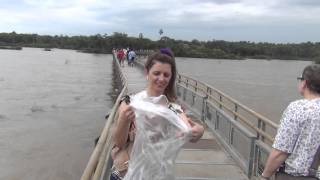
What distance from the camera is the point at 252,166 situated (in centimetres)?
891

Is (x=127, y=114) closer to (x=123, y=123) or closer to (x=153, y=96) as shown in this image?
(x=123, y=123)

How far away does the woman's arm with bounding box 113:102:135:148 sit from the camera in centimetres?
374

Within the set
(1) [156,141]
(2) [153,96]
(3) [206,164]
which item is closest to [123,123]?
(1) [156,141]

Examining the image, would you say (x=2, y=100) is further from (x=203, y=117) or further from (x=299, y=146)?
(x=299, y=146)

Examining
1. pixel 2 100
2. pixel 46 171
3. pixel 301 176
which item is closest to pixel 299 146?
pixel 301 176

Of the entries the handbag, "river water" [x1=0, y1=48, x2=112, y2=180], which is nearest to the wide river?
"river water" [x1=0, y1=48, x2=112, y2=180]

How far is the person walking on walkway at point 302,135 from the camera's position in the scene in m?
4.35

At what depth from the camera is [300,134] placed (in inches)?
173

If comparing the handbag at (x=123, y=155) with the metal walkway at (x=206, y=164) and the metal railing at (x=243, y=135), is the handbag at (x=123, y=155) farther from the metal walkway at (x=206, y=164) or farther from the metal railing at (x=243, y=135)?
the metal walkway at (x=206, y=164)

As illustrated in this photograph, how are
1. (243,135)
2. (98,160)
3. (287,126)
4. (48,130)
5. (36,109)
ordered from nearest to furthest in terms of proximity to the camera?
1. (287,126)
2. (98,160)
3. (243,135)
4. (48,130)
5. (36,109)

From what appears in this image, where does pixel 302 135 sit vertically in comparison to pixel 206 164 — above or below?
above

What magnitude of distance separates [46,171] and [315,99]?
14865mm

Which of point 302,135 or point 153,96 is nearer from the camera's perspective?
point 153,96

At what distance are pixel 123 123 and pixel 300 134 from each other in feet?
5.01
